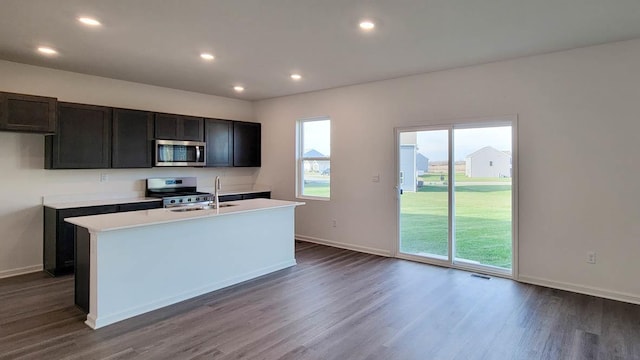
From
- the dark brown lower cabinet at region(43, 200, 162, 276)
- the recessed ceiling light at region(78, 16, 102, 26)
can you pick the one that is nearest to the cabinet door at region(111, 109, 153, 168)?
the dark brown lower cabinet at region(43, 200, 162, 276)

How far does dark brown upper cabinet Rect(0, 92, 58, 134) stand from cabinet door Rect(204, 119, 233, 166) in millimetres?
2254

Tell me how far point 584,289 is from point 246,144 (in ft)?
18.1

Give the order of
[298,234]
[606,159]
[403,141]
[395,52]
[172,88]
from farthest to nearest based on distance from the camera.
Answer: [298,234]
[172,88]
[403,141]
[395,52]
[606,159]

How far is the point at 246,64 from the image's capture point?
458 cm

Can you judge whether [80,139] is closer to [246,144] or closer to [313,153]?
[246,144]

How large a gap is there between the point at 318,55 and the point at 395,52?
88cm

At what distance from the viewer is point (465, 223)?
15.8 feet

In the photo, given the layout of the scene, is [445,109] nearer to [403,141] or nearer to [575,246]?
[403,141]

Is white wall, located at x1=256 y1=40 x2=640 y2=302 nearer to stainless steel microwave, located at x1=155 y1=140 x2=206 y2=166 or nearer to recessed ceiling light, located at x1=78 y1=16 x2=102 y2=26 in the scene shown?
stainless steel microwave, located at x1=155 y1=140 x2=206 y2=166

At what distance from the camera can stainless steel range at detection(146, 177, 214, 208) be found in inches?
217

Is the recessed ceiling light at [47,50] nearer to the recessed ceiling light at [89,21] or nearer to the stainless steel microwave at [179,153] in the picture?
the recessed ceiling light at [89,21]

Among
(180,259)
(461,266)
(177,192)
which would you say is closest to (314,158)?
(177,192)

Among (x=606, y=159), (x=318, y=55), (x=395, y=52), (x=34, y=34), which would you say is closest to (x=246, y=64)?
(x=318, y=55)

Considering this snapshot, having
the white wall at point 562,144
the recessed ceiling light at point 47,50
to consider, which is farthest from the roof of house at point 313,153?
the recessed ceiling light at point 47,50
